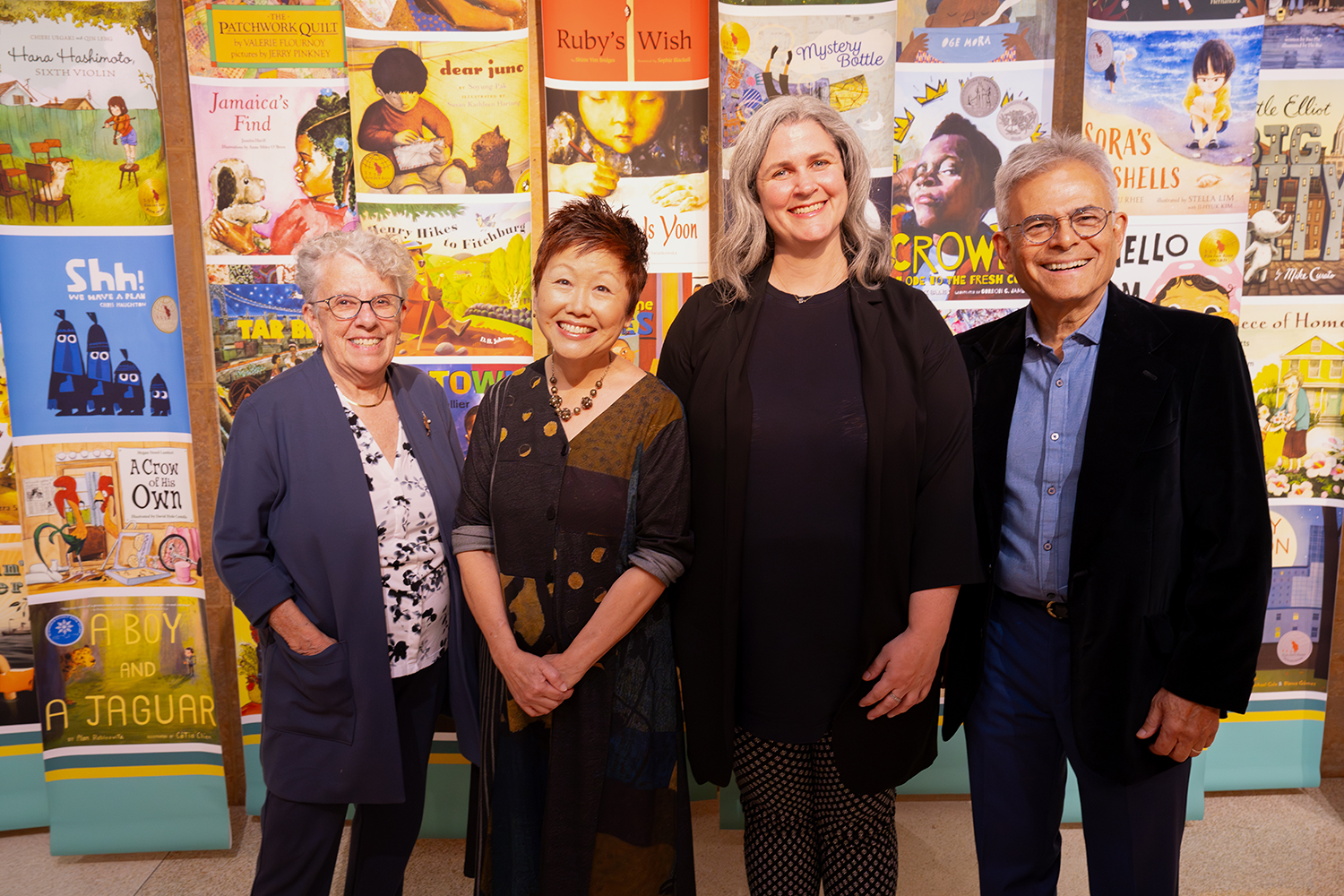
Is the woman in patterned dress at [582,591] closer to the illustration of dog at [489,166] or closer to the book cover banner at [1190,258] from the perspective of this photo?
the illustration of dog at [489,166]

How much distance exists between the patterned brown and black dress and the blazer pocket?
37cm

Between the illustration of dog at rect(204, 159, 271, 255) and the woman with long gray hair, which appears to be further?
the illustration of dog at rect(204, 159, 271, 255)

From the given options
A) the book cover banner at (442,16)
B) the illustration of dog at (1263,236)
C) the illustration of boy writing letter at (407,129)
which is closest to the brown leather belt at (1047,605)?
the illustration of dog at (1263,236)

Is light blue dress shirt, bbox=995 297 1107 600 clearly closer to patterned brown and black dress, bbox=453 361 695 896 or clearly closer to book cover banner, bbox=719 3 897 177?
patterned brown and black dress, bbox=453 361 695 896

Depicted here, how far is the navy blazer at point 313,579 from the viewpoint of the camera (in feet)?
5.46

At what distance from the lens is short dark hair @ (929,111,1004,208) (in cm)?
258

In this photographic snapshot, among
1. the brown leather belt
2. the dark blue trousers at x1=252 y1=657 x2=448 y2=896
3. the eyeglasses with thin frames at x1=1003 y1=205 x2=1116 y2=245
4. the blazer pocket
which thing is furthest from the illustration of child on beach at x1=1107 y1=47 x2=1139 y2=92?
the blazer pocket

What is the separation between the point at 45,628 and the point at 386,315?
1940 millimetres

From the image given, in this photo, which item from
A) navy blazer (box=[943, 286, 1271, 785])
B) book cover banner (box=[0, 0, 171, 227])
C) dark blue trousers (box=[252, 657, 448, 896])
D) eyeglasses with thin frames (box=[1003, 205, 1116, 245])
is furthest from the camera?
book cover banner (box=[0, 0, 171, 227])

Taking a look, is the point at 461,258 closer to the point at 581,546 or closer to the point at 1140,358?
the point at 581,546

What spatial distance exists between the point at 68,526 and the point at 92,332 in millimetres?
681

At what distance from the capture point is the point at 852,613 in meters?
1.56

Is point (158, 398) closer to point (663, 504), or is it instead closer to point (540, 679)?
point (540, 679)

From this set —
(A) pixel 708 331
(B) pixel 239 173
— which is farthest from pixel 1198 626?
(B) pixel 239 173
